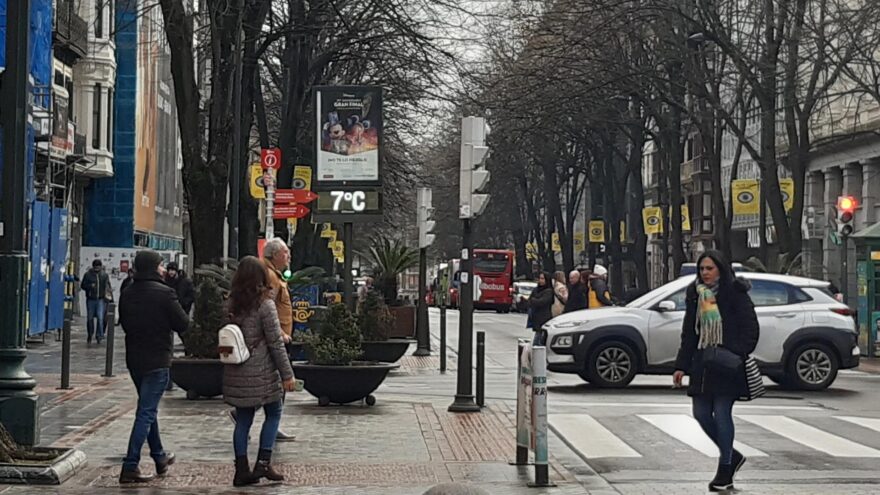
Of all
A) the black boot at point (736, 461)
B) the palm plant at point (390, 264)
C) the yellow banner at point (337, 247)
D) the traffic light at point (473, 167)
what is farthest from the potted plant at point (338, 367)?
the yellow banner at point (337, 247)

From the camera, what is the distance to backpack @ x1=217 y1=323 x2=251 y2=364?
10594 millimetres

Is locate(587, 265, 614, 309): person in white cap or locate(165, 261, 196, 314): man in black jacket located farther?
locate(165, 261, 196, 314): man in black jacket

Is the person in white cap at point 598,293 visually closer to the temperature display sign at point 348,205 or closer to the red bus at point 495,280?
the temperature display sign at point 348,205

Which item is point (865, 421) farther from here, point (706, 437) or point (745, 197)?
point (745, 197)

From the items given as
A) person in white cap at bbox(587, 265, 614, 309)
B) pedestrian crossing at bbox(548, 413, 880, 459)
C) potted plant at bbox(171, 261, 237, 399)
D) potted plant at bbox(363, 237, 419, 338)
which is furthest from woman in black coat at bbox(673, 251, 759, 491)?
potted plant at bbox(363, 237, 419, 338)

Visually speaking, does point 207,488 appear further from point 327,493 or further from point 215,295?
point 215,295

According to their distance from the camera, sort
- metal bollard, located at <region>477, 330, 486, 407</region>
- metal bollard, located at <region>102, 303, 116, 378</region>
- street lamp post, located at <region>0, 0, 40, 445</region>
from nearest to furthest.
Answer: street lamp post, located at <region>0, 0, 40, 445</region>
metal bollard, located at <region>477, 330, 486, 407</region>
metal bollard, located at <region>102, 303, 116, 378</region>

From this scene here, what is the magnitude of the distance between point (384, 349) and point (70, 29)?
61.6ft

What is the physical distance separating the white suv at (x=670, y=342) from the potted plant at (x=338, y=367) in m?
4.64

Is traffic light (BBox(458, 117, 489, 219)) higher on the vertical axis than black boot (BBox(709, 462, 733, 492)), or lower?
higher

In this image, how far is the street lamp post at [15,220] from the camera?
11617 millimetres

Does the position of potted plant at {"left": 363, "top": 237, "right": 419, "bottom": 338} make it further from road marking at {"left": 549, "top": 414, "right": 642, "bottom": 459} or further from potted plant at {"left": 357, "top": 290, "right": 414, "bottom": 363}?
road marking at {"left": 549, "top": 414, "right": 642, "bottom": 459}

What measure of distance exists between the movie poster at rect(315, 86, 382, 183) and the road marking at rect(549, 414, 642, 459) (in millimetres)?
7251

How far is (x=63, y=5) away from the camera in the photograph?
39.6 meters
